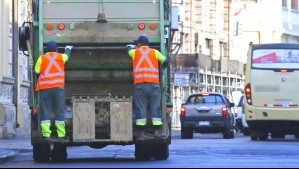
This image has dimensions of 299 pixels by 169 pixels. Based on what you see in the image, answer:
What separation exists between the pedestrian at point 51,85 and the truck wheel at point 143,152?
5.55 ft

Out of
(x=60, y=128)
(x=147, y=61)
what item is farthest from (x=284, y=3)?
(x=60, y=128)

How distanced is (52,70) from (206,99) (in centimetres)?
2089

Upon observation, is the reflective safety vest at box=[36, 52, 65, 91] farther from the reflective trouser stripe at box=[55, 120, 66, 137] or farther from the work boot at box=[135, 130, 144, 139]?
the work boot at box=[135, 130, 144, 139]

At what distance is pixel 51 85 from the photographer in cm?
1981

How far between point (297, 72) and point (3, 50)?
390 inches

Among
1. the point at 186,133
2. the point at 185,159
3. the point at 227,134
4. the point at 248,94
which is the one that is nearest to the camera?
the point at 185,159

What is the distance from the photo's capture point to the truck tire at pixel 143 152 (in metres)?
20.8

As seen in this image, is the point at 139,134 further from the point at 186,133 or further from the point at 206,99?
the point at 186,133

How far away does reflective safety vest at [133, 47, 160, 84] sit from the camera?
781 inches

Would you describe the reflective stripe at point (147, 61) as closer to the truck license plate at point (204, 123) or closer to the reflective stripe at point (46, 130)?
the reflective stripe at point (46, 130)

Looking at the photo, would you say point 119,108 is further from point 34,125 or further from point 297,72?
point 297,72

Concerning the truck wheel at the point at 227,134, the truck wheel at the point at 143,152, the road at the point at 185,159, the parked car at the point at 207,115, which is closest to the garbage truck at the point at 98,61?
the truck wheel at the point at 143,152

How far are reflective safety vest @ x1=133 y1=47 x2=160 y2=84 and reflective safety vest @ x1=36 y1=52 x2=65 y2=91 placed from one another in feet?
4.05

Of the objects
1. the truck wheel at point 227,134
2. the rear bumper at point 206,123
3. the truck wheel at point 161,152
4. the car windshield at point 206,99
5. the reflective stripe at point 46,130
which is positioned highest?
the car windshield at point 206,99
